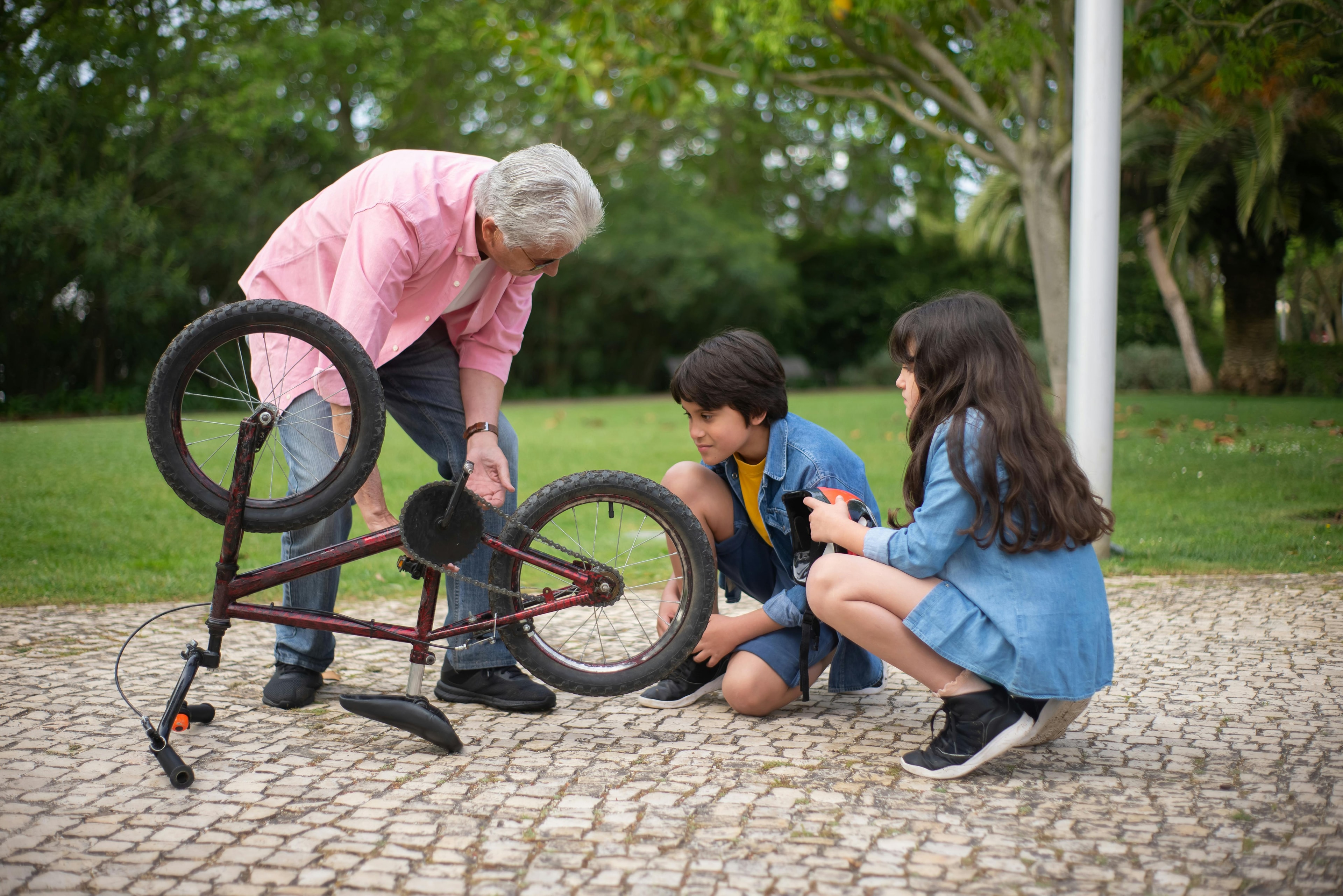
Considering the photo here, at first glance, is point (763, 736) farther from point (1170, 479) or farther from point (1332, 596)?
point (1170, 479)

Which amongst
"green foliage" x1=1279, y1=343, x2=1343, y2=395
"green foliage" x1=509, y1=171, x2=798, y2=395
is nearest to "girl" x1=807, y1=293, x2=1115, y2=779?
"green foliage" x1=1279, y1=343, x2=1343, y2=395

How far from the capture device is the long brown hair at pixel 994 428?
2.55 m

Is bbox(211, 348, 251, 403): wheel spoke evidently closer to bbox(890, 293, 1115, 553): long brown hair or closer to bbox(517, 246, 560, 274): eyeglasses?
bbox(517, 246, 560, 274): eyeglasses

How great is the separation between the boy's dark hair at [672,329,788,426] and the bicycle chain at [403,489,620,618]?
56 centimetres

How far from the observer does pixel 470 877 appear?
2074mm

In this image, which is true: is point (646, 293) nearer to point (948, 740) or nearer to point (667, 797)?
point (948, 740)

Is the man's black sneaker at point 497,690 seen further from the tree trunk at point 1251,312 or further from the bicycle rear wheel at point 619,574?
the tree trunk at point 1251,312

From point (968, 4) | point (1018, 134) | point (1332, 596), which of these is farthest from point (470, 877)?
point (1018, 134)

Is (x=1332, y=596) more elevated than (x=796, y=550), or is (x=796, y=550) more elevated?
(x=796, y=550)

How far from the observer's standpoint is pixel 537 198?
111 inches

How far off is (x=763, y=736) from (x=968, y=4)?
9.00 m

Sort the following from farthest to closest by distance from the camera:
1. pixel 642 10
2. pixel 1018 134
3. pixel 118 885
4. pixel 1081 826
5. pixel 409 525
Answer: pixel 1018 134 → pixel 642 10 → pixel 409 525 → pixel 1081 826 → pixel 118 885

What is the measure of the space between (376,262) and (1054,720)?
2.11 m

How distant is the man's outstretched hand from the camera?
3111 millimetres
